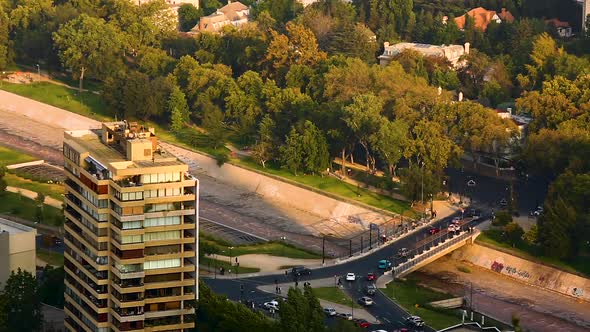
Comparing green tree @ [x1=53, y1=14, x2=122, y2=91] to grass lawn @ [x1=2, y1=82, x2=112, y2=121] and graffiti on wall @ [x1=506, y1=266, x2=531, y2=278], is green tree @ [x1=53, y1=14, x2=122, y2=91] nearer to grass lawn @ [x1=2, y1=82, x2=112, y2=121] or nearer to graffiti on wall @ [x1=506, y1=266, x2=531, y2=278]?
grass lawn @ [x1=2, y1=82, x2=112, y2=121]

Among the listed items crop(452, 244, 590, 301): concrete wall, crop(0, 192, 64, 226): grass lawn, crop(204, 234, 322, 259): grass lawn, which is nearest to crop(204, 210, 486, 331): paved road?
crop(452, 244, 590, 301): concrete wall

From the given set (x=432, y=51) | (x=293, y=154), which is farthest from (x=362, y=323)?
(x=432, y=51)

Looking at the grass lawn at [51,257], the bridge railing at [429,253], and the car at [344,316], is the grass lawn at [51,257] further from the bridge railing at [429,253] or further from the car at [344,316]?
the bridge railing at [429,253]

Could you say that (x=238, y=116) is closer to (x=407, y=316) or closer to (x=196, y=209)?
(x=407, y=316)

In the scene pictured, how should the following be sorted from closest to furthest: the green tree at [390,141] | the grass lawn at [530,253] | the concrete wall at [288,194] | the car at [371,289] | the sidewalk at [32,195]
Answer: the car at [371,289] < the grass lawn at [530,253] < the sidewalk at [32,195] < the concrete wall at [288,194] < the green tree at [390,141]

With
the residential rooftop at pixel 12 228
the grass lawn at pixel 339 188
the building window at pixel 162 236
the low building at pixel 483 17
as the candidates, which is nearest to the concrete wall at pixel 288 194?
the grass lawn at pixel 339 188

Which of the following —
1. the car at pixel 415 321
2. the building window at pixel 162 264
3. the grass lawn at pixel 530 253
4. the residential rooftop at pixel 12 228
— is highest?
the building window at pixel 162 264

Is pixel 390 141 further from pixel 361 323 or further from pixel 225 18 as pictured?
pixel 225 18
